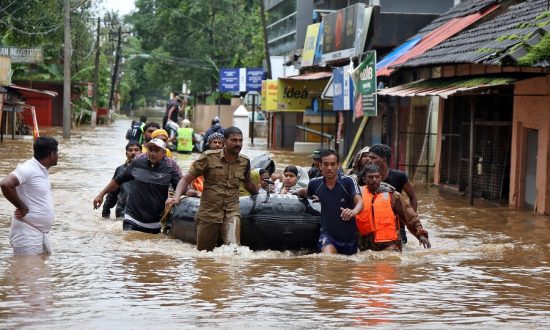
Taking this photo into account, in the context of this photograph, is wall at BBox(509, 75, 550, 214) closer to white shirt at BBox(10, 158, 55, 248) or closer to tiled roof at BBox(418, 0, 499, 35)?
tiled roof at BBox(418, 0, 499, 35)

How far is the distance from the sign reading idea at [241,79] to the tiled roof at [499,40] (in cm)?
3591

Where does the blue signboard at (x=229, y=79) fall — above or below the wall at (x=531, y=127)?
above

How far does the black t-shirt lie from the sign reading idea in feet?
154

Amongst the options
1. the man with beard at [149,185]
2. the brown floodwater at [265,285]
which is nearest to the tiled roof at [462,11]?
the brown floodwater at [265,285]

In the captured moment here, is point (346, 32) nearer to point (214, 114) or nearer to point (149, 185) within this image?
point (149, 185)

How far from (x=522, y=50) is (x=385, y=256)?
19.5 ft

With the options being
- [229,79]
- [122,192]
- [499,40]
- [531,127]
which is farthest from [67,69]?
[122,192]

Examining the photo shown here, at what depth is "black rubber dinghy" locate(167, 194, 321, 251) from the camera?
11812 mm

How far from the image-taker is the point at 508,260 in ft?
39.9

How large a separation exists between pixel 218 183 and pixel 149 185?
1.38 meters

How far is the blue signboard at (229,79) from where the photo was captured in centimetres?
5953

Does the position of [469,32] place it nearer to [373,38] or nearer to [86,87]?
[373,38]

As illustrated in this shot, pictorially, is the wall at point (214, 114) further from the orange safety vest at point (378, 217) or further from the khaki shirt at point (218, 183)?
the orange safety vest at point (378, 217)

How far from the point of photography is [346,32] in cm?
3103
